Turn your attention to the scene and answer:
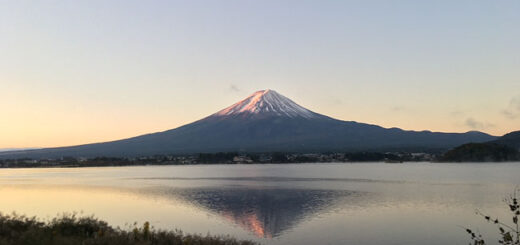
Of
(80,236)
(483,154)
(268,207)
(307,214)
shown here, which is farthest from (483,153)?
(80,236)

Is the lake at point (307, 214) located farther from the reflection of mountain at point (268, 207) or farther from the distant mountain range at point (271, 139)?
the distant mountain range at point (271, 139)

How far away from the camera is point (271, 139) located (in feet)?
596

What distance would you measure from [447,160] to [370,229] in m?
114

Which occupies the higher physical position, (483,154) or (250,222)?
(483,154)

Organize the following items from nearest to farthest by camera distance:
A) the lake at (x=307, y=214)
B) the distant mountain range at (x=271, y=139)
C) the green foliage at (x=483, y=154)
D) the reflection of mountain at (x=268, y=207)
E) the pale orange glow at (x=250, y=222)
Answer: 1. the lake at (x=307, y=214)
2. the pale orange glow at (x=250, y=222)
3. the reflection of mountain at (x=268, y=207)
4. the green foliage at (x=483, y=154)
5. the distant mountain range at (x=271, y=139)

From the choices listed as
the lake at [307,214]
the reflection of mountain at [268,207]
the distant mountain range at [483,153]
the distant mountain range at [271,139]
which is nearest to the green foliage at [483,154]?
the distant mountain range at [483,153]

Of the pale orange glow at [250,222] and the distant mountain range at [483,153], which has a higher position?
the distant mountain range at [483,153]

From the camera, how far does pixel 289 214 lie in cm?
2641

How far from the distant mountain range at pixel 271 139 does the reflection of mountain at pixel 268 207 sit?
120 m

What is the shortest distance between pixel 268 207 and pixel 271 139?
15155cm

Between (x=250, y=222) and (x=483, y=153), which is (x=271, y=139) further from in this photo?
(x=250, y=222)

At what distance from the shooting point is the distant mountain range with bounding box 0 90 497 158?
165500 mm

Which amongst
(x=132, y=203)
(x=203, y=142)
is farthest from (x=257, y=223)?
(x=203, y=142)

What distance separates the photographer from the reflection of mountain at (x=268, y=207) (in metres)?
22.4
